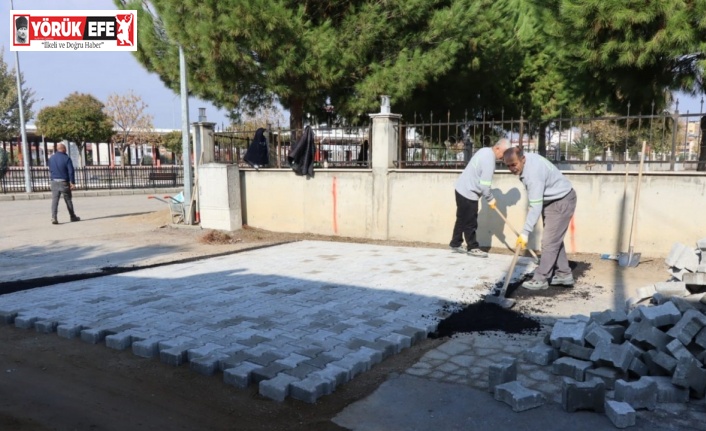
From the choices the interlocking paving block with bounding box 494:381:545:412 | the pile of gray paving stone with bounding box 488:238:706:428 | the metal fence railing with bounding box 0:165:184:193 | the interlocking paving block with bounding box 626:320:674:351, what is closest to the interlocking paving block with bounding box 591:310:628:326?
the pile of gray paving stone with bounding box 488:238:706:428

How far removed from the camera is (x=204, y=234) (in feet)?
34.6

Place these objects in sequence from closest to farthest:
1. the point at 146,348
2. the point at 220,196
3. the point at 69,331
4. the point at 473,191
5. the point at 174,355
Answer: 1. the point at 174,355
2. the point at 146,348
3. the point at 69,331
4. the point at 473,191
5. the point at 220,196

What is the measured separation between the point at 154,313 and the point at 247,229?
6.03 metres

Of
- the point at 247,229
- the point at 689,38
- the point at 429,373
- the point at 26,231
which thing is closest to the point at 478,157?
the point at 689,38

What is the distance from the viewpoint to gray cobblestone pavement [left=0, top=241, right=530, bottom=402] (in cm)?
379

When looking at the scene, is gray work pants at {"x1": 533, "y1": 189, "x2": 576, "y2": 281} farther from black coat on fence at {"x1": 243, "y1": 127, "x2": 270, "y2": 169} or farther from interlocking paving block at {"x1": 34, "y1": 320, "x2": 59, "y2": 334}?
black coat on fence at {"x1": 243, "y1": 127, "x2": 270, "y2": 169}

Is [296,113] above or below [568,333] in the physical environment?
above


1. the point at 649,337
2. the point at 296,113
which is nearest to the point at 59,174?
the point at 296,113

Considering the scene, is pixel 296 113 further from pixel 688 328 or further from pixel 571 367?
pixel 688 328

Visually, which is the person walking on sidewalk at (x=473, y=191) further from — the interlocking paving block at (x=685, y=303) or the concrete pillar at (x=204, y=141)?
the concrete pillar at (x=204, y=141)

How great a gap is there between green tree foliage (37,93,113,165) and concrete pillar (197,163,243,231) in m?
29.8

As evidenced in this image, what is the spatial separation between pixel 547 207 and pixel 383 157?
3944 millimetres

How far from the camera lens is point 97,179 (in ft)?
81.1

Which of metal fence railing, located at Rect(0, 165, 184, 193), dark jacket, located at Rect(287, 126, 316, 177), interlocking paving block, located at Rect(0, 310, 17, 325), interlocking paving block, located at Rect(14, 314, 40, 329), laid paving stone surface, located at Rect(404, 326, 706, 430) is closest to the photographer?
laid paving stone surface, located at Rect(404, 326, 706, 430)
